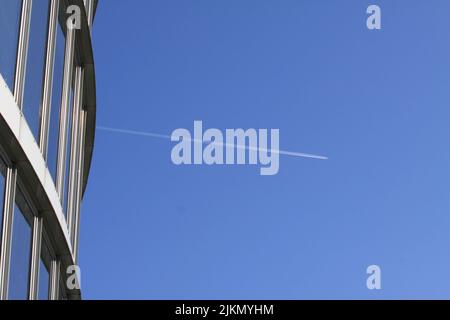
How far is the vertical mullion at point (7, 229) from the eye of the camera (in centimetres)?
1221

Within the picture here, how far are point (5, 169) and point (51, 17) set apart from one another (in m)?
3.79

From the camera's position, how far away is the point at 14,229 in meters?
13.0

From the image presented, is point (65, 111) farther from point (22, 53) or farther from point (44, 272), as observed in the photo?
point (22, 53)

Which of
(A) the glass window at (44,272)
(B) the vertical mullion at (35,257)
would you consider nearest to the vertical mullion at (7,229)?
(B) the vertical mullion at (35,257)

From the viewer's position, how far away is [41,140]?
14.4 metres

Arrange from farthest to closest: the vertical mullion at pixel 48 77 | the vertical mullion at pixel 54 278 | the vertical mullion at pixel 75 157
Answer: the vertical mullion at pixel 75 157
the vertical mullion at pixel 54 278
the vertical mullion at pixel 48 77

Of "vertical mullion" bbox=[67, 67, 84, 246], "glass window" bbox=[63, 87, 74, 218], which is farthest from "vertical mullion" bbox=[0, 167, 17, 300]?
"vertical mullion" bbox=[67, 67, 84, 246]

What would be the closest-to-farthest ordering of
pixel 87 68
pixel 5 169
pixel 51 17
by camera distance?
pixel 5 169 → pixel 51 17 → pixel 87 68

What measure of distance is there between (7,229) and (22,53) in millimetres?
2625

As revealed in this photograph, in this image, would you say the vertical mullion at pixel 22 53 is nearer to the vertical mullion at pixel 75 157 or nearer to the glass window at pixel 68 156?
the glass window at pixel 68 156

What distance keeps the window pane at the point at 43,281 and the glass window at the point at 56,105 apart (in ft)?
5.28

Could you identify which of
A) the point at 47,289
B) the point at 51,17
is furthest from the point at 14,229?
the point at 51,17

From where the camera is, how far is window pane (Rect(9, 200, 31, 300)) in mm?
12938
